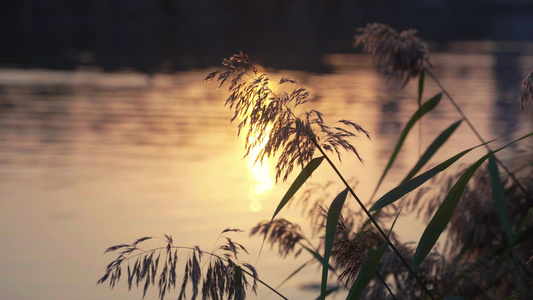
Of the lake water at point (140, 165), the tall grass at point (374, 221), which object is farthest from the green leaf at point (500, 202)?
→ the lake water at point (140, 165)

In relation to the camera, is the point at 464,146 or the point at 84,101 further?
the point at 84,101

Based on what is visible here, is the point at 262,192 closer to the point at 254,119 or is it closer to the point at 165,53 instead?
the point at 254,119

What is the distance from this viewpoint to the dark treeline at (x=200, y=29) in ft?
90.0

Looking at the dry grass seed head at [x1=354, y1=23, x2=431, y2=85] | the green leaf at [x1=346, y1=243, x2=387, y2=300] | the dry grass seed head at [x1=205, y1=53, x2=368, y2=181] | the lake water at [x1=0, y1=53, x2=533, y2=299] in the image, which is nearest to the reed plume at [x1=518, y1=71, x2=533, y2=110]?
the dry grass seed head at [x1=205, y1=53, x2=368, y2=181]

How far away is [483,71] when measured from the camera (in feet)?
80.6

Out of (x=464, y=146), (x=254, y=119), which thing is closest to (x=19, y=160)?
(x=464, y=146)

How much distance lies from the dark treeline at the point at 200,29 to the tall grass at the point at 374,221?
19.0 meters

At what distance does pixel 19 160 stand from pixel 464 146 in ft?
16.5

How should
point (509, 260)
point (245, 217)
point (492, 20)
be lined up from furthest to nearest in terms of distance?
1. point (492, 20)
2. point (245, 217)
3. point (509, 260)

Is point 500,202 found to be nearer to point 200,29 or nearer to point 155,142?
point 155,142

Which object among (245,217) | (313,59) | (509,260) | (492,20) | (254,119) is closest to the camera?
(254,119)

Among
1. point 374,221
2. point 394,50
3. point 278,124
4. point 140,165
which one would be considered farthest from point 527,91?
point 140,165

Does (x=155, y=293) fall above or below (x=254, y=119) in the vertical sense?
below

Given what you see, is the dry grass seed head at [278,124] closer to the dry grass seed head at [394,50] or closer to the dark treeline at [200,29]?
the dry grass seed head at [394,50]
